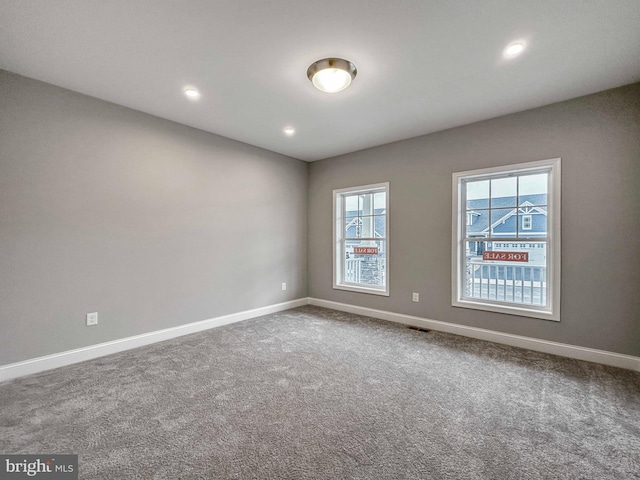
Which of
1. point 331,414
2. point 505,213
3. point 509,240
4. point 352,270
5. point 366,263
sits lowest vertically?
point 331,414

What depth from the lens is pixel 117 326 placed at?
125 inches

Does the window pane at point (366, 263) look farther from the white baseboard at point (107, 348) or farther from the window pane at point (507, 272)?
the white baseboard at point (107, 348)

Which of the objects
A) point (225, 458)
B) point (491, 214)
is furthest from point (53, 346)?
point (491, 214)

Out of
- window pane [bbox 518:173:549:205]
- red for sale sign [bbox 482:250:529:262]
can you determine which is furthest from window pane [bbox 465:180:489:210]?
red for sale sign [bbox 482:250:529:262]

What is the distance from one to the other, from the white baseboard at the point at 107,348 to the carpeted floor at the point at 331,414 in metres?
0.12

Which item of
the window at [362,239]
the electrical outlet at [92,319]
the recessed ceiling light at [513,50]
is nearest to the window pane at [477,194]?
the window at [362,239]

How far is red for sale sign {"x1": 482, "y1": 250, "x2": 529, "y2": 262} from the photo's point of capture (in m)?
3.38

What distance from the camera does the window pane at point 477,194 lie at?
3.69 m

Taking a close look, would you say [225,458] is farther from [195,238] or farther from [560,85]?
[560,85]

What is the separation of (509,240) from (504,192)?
1.97 feet

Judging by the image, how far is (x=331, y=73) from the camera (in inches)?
97.0

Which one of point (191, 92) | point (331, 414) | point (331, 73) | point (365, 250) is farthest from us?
point (365, 250)

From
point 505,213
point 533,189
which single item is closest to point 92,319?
point 505,213

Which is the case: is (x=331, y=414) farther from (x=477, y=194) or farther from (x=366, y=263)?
(x=477, y=194)
